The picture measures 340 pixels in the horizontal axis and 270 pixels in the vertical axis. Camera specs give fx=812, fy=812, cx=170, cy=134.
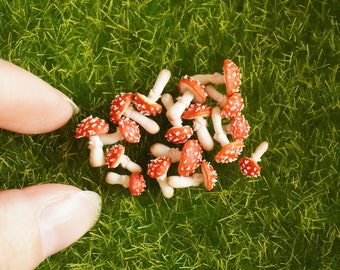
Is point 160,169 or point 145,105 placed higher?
point 145,105

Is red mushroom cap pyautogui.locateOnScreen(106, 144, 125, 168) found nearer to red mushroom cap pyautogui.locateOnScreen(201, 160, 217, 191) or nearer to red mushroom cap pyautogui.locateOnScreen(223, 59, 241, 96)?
red mushroom cap pyautogui.locateOnScreen(201, 160, 217, 191)

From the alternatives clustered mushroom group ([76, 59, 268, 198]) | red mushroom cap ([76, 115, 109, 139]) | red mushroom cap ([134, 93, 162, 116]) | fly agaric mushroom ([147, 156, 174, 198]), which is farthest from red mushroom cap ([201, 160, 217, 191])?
red mushroom cap ([76, 115, 109, 139])

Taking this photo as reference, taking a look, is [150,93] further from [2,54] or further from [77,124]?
[2,54]

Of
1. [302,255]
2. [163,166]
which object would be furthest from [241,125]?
[302,255]

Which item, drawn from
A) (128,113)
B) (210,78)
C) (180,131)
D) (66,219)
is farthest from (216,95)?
(66,219)

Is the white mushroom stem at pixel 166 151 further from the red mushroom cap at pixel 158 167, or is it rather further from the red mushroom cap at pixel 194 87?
the red mushroom cap at pixel 194 87

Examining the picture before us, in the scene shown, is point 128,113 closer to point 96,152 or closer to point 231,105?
point 96,152

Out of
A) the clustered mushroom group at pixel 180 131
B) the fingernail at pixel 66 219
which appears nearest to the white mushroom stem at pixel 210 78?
the clustered mushroom group at pixel 180 131
